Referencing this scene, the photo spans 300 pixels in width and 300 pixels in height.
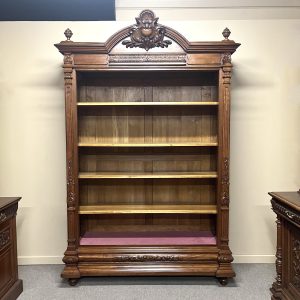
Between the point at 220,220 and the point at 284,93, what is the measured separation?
126 cm

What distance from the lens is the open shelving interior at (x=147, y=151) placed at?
110 inches

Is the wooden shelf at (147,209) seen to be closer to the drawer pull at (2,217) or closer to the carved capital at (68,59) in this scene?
the drawer pull at (2,217)

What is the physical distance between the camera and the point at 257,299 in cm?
233

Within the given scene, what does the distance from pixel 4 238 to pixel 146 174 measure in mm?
1152

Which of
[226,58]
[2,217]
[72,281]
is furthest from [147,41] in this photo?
[72,281]

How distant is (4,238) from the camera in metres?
2.25

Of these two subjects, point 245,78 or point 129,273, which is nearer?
point 129,273

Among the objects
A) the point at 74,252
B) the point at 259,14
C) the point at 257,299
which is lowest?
the point at 257,299

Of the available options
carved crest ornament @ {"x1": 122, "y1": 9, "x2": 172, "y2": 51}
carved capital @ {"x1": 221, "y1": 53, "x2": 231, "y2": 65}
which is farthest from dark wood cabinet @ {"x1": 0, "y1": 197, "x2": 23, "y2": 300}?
carved capital @ {"x1": 221, "y1": 53, "x2": 231, "y2": 65}

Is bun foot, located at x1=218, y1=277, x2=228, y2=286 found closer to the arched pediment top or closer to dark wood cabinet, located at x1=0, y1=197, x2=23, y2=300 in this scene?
dark wood cabinet, located at x1=0, y1=197, x2=23, y2=300

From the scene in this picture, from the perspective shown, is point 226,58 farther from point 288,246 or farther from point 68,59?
point 288,246

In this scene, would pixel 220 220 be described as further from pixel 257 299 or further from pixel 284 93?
pixel 284 93

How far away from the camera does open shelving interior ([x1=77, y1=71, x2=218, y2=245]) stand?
2789 mm

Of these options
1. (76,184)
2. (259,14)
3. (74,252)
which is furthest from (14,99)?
(259,14)
